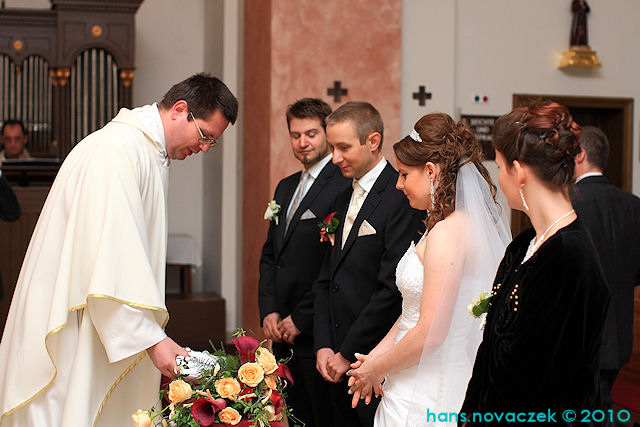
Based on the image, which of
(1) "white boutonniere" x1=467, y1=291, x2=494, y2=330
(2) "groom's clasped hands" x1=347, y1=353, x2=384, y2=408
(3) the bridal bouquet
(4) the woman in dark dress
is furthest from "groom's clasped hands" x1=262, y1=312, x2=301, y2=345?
(4) the woman in dark dress

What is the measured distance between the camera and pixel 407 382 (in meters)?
2.67

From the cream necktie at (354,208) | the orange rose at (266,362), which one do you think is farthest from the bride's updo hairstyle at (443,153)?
the orange rose at (266,362)

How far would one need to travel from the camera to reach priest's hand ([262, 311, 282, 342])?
3689 mm

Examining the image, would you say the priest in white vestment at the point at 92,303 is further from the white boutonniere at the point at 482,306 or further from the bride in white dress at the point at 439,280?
the white boutonniere at the point at 482,306

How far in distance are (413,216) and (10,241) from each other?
18.1 feet

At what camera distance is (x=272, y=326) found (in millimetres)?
3713

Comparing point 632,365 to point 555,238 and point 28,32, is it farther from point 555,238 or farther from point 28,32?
point 28,32

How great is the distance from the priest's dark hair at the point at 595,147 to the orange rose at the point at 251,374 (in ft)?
7.77

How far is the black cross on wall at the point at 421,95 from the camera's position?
684 cm

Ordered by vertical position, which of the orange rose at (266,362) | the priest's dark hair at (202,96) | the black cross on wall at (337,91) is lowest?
the orange rose at (266,362)

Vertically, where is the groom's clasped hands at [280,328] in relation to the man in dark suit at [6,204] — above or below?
below

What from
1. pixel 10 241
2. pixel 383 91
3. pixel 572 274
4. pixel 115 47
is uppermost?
pixel 115 47

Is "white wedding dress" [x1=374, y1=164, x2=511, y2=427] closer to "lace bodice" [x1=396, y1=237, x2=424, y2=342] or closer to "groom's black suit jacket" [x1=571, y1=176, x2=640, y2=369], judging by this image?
"lace bodice" [x1=396, y1=237, x2=424, y2=342]

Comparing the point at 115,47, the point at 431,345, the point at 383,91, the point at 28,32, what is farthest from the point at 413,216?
the point at 28,32
